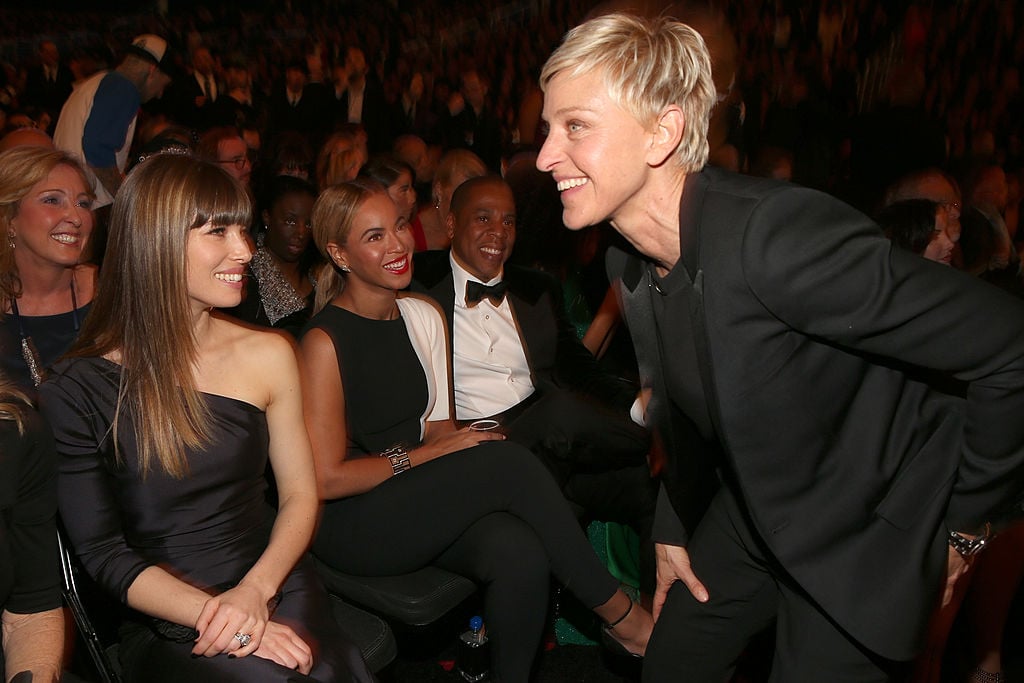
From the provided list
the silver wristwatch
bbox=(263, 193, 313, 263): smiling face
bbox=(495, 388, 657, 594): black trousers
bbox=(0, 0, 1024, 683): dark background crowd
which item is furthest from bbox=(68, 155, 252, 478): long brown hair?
bbox=(0, 0, 1024, 683): dark background crowd

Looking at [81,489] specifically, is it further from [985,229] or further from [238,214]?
[985,229]

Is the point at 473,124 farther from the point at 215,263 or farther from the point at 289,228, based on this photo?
the point at 215,263

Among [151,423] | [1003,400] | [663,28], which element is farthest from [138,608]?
[1003,400]

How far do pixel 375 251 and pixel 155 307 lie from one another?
0.96m

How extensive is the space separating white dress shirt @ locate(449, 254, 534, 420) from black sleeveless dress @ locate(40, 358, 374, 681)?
119 centimetres

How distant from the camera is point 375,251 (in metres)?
2.85

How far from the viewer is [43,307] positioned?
2.81 metres

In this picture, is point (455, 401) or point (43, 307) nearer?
point (43, 307)

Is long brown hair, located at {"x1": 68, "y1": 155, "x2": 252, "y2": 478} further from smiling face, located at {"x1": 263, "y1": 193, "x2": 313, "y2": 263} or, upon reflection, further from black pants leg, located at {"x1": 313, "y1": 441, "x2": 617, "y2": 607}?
smiling face, located at {"x1": 263, "y1": 193, "x2": 313, "y2": 263}

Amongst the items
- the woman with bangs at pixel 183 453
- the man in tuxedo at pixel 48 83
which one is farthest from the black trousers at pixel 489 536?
the man in tuxedo at pixel 48 83

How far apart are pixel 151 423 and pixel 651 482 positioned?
187cm

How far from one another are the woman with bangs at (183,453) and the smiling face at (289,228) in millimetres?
1757

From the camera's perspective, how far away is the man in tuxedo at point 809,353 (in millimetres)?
1419

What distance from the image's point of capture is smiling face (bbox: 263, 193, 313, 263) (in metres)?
3.87
